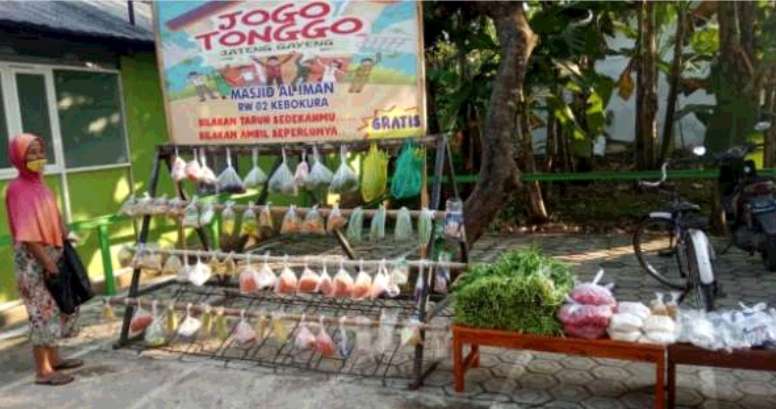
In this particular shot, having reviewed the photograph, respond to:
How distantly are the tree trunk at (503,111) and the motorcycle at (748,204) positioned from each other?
2.60 meters

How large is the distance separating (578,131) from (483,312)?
5.64 metres

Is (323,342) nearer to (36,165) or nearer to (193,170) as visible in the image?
(193,170)

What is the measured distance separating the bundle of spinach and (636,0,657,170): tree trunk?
7.09 meters

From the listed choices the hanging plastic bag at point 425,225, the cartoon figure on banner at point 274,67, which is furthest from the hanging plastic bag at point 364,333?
the cartoon figure on banner at point 274,67

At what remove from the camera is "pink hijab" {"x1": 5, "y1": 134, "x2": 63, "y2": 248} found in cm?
400

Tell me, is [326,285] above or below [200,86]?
below

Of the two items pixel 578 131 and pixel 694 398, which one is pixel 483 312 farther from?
pixel 578 131

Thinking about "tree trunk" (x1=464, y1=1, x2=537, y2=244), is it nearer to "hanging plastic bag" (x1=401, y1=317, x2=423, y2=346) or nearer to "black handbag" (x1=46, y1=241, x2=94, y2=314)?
"hanging plastic bag" (x1=401, y1=317, x2=423, y2=346)

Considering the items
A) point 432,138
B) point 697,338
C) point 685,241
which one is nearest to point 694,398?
point 697,338

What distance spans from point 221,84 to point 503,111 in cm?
205

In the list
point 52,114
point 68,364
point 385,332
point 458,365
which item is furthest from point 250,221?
point 52,114

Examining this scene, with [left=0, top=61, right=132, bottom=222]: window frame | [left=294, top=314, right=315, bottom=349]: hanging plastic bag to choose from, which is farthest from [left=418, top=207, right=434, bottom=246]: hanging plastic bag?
[left=0, top=61, right=132, bottom=222]: window frame

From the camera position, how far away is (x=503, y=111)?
15.0 ft

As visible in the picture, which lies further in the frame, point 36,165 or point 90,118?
point 90,118
